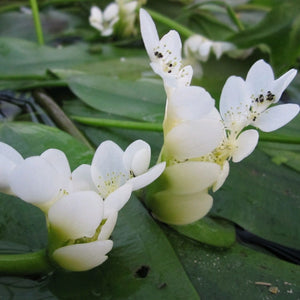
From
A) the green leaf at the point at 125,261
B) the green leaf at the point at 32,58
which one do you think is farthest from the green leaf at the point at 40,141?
the green leaf at the point at 32,58

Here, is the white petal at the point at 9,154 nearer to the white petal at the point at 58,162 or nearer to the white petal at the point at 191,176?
the white petal at the point at 58,162

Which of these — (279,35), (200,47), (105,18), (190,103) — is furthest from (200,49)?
(190,103)

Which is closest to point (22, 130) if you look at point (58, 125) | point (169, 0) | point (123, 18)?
point (58, 125)

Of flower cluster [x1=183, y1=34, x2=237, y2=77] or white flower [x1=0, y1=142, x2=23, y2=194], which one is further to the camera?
flower cluster [x1=183, y1=34, x2=237, y2=77]

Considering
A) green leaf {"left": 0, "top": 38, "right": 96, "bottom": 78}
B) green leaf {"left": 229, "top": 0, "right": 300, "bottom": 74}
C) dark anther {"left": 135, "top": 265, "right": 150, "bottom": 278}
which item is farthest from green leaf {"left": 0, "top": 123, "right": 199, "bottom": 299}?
green leaf {"left": 229, "top": 0, "right": 300, "bottom": 74}

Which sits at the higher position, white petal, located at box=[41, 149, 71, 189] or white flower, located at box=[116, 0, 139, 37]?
white petal, located at box=[41, 149, 71, 189]

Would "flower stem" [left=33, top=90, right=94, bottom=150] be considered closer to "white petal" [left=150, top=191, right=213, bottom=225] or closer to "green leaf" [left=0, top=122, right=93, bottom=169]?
"green leaf" [left=0, top=122, right=93, bottom=169]

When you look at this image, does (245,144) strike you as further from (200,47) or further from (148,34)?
A: (200,47)
